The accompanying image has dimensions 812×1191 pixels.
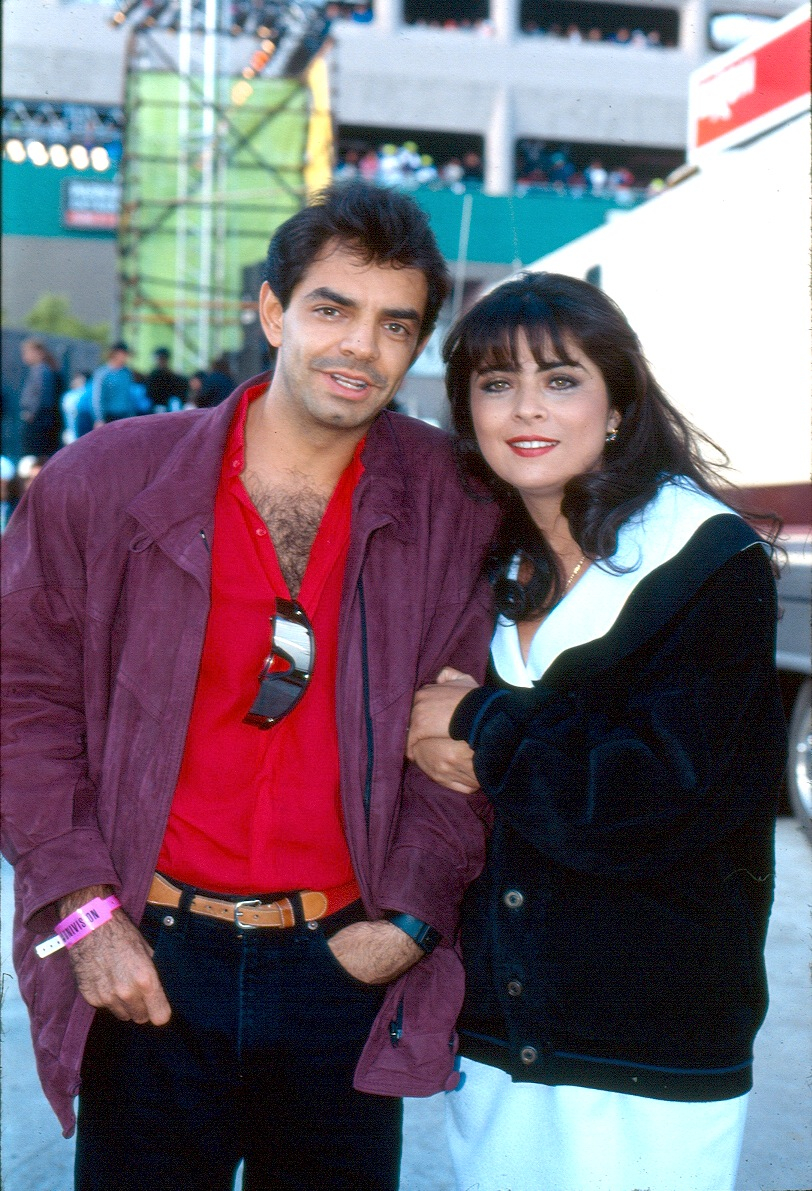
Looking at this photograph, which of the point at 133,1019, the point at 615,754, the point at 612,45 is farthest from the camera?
the point at 612,45

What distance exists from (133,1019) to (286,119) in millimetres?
19900

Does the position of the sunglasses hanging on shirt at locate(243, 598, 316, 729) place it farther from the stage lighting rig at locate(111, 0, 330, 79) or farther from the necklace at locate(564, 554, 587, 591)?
the stage lighting rig at locate(111, 0, 330, 79)

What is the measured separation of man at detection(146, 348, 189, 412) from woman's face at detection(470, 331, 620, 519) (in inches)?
482

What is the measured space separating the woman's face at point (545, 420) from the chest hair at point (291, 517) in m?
0.37

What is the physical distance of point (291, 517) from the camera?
7.58ft

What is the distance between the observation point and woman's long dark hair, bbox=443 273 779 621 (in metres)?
2.25

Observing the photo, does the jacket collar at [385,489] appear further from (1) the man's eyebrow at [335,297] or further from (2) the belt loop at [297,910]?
(2) the belt loop at [297,910]

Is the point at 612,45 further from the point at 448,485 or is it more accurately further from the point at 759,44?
the point at 448,485

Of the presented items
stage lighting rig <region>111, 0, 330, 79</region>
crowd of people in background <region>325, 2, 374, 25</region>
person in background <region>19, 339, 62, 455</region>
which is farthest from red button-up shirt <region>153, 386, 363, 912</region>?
crowd of people in background <region>325, 2, 374, 25</region>

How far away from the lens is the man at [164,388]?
14.1 m

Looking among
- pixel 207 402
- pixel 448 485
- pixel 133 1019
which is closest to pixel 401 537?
pixel 448 485

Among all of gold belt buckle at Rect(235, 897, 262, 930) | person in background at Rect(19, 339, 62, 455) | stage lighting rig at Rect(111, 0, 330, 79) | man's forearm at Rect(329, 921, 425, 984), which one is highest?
stage lighting rig at Rect(111, 0, 330, 79)

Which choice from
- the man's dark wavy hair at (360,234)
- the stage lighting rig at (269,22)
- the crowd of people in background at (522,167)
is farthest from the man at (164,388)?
the crowd of people in background at (522,167)

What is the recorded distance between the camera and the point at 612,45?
3725 centimetres
